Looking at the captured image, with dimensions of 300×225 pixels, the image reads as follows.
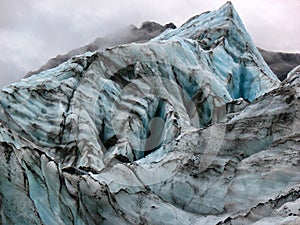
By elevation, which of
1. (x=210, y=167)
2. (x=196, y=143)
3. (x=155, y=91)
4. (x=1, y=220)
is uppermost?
(x=155, y=91)

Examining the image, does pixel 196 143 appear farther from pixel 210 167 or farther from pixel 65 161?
pixel 65 161

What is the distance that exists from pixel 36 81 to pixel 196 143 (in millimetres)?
4975

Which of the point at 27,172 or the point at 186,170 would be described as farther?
the point at 186,170

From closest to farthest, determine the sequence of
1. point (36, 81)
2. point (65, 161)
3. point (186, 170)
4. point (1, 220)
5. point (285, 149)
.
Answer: point (1, 220) → point (285, 149) → point (186, 170) → point (65, 161) → point (36, 81)

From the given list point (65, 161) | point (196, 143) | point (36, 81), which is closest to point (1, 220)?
point (196, 143)

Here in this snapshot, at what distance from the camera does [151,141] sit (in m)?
11.3

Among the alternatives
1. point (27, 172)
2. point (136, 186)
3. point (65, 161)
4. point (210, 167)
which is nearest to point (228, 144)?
point (210, 167)

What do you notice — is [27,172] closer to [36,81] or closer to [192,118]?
[36,81]

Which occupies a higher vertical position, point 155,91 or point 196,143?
point 155,91

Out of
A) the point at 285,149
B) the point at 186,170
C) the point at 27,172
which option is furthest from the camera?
the point at 186,170

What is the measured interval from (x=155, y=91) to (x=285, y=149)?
578cm

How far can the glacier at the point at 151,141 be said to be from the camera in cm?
528

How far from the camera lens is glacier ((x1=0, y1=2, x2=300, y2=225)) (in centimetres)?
528

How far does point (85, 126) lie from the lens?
10.4 meters
